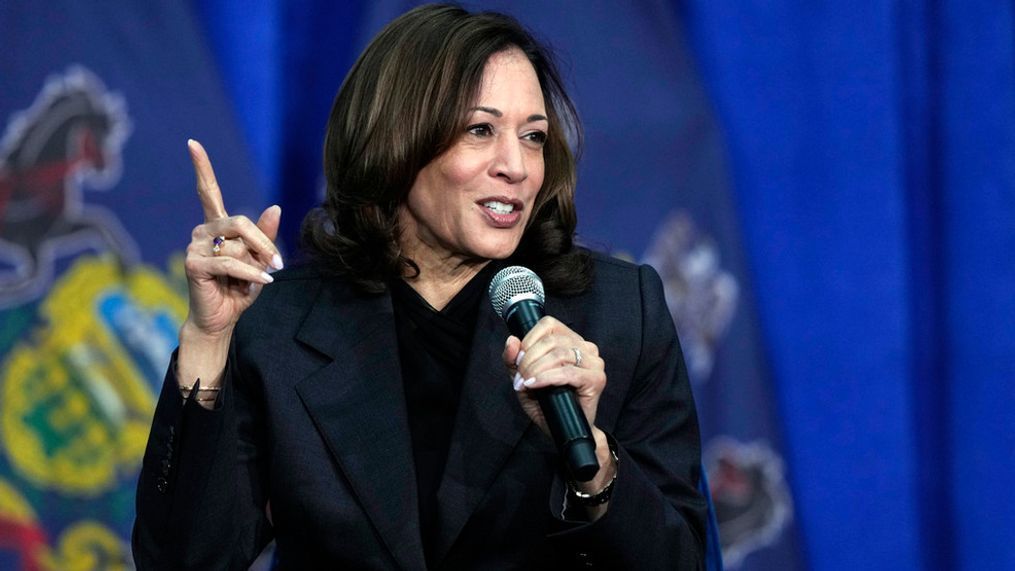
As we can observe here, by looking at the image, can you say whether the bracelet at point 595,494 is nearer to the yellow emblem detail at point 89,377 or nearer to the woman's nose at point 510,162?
the woman's nose at point 510,162

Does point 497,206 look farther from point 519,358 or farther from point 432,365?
point 519,358

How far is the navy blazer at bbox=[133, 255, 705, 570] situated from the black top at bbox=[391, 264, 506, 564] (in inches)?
1.2

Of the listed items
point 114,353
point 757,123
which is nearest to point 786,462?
point 757,123

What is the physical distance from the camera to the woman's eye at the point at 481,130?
155cm

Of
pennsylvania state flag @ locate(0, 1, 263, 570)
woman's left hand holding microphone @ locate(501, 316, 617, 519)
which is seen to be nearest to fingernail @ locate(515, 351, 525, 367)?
woman's left hand holding microphone @ locate(501, 316, 617, 519)

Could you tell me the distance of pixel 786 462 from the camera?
2.41 metres

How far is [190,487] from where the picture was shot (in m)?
1.36

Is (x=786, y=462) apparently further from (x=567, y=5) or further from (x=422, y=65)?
(x=422, y=65)

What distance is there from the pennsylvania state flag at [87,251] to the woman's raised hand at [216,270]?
71cm

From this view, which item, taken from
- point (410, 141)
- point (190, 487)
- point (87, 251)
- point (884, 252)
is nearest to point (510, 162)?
point (410, 141)

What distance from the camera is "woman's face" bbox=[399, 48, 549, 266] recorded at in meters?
Result: 1.52

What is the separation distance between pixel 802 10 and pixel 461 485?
1.45 m

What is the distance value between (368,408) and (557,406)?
17.0 inches

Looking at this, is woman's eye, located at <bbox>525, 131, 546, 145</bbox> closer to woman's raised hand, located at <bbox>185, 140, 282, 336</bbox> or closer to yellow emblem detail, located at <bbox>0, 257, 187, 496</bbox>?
woman's raised hand, located at <bbox>185, 140, 282, 336</bbox>
